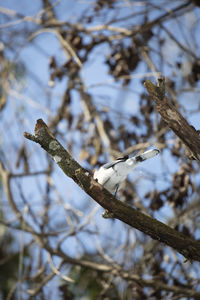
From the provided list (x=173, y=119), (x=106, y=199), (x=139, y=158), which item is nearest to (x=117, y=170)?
(x=139, y=158)

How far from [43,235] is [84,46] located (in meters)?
1.58

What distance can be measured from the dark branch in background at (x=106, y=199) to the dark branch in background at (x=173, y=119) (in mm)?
352

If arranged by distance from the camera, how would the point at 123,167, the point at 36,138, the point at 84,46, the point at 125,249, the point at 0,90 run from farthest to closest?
the point at 0,90 < the point at 84,46 < the point at 125,249 < the point at 123,167 < the point at 36,138

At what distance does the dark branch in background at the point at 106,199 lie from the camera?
57.5 inches

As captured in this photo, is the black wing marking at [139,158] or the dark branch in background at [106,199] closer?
the dark branch in background at [106,199]

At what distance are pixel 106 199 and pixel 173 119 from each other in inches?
16.2

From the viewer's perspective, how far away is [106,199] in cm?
150

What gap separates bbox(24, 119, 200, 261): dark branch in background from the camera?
146 cm

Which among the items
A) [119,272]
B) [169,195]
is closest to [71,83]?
[169,195]

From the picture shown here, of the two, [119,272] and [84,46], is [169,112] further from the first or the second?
[84,46]

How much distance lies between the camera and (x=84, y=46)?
315 cm

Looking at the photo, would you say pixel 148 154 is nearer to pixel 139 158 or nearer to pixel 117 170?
pixel 139 158

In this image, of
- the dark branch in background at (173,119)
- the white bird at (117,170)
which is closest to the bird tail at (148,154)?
the white bird at (117,170)

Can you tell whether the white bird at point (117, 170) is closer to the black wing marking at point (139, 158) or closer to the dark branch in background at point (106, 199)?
the black wing marking at point (139, 158)
